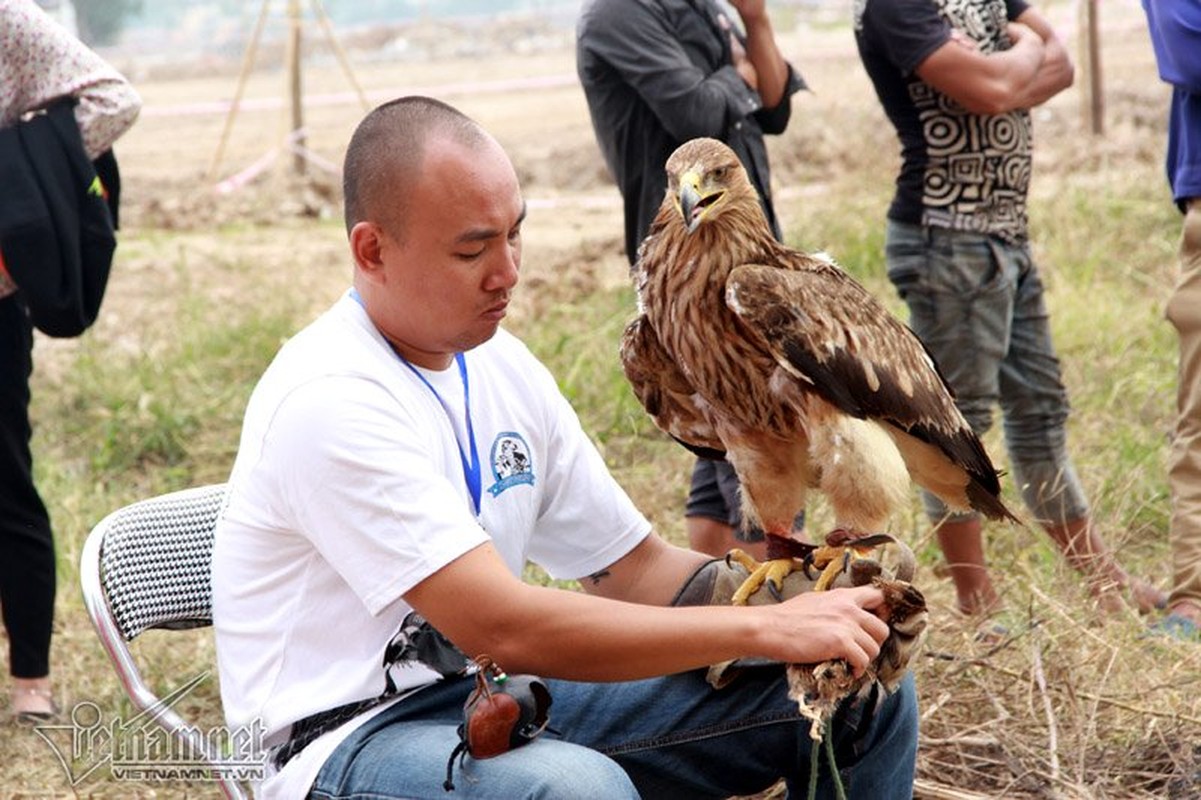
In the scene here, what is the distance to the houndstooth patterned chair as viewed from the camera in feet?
9.90

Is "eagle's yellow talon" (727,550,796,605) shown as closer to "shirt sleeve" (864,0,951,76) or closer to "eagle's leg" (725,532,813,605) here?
"eagle's leg" (725,532,813,605)

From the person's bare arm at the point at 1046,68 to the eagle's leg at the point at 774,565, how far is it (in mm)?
2118

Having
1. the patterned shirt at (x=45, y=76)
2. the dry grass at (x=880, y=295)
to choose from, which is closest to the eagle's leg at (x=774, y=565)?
the dry grass at (x=880, y=295)

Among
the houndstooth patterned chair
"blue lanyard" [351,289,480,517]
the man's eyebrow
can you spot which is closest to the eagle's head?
the man's eyebrow

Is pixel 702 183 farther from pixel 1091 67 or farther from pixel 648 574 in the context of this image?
pixel 1091 67

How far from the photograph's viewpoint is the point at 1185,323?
16.0 ft

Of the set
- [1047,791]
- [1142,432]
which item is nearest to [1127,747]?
[1047,791]

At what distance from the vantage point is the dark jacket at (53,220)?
4395 mm

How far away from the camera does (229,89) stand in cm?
2291

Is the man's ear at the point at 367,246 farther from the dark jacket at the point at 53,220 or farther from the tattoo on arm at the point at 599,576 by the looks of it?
the dark jacket at the point at 53,220

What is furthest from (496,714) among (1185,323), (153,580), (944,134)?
(1185,323)

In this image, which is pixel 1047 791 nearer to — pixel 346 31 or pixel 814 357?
pixel 814 357

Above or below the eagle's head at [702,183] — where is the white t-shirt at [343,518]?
below

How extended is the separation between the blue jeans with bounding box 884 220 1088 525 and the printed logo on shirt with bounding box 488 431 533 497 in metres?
1.97
